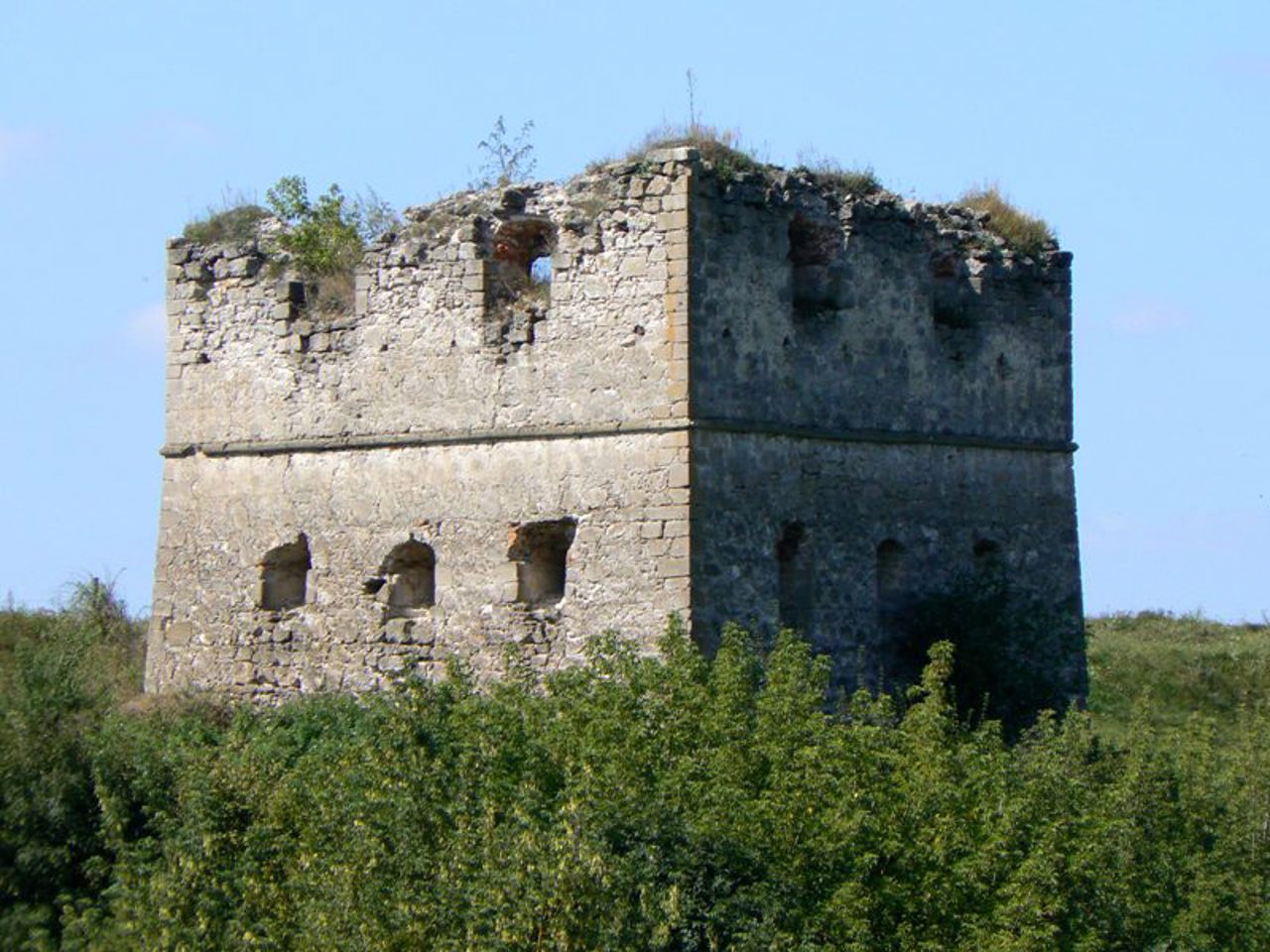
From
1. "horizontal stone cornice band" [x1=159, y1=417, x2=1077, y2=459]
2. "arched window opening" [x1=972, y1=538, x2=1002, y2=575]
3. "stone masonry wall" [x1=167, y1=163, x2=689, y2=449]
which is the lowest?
"arched window opening" [x1=972, y1=538, x2=1002, y2=575]

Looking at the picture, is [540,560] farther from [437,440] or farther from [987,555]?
[987,555]

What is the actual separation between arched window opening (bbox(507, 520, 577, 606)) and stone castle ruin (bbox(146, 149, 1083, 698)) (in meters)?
0.02

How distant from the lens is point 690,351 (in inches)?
793

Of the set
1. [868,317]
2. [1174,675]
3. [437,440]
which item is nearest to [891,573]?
[868,317]

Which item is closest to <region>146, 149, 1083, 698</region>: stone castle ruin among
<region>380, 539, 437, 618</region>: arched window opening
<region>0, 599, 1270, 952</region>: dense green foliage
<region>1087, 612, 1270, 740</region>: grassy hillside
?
<region>380, 539, 437, 618</region>: arched window opening

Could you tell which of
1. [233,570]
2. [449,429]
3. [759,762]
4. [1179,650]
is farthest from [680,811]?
[1179,650]

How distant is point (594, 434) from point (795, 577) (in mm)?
1850

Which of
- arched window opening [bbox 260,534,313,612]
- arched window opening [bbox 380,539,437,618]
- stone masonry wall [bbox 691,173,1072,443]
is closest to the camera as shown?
stone masonry wall [bbox 691,173,1072,443]

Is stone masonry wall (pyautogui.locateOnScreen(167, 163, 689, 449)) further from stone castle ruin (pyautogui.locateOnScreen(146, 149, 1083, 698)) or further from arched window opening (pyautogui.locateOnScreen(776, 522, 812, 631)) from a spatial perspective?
arched window opening (pyautogui.locateOnScreen(776, 522, 812, 631))

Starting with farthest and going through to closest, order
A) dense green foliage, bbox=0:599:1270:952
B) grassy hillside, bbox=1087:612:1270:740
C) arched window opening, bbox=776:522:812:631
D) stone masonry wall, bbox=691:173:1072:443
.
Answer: grassy hillside, bbox=1087:612:1270:740
arched window opening, bbox=776:522:812:631
stone masonry wall, bbox=691:173:1072:443
dense green foliage, bbox=0:599:1270:952

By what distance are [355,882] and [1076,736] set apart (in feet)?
20.5

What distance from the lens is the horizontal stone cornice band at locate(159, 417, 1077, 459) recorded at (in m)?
20.3

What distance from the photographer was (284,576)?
74.2ft

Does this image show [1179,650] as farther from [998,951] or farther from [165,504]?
[998,951]
